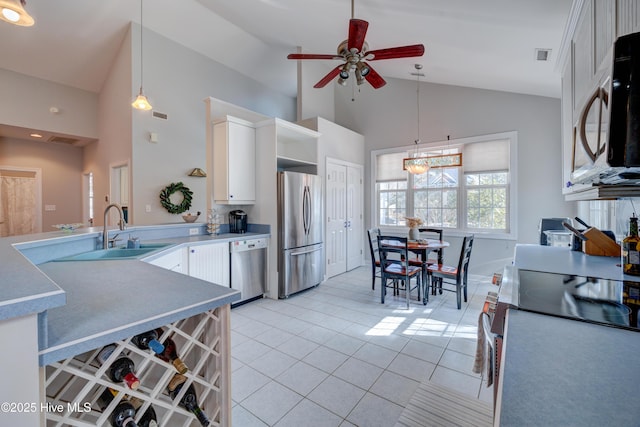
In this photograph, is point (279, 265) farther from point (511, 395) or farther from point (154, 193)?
point (511, 395)

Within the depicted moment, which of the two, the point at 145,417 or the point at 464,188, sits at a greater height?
the point at 464,188

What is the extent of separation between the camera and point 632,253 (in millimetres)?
1505

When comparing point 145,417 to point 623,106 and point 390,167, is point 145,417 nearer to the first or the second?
point 623,106

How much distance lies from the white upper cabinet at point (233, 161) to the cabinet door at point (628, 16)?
3564mm

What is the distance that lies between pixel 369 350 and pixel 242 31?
5.88 meters

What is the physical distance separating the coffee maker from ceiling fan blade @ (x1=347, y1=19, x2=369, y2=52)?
2565mm

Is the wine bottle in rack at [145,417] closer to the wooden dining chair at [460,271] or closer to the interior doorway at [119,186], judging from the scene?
the wooden dining chair at [460,271]

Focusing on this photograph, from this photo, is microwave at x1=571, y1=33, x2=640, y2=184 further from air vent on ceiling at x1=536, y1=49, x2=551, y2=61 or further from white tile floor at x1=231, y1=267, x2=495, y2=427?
air vent on ceiling at x1=536, y1=49, x2=551, y2=61

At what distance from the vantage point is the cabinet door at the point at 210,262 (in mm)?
3086

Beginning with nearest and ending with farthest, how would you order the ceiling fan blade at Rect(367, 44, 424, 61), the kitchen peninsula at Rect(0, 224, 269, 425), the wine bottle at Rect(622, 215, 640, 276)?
the kitchen peninsula at Rect(0, 224, 269, 425), the wine bottle at Rect(622, 215, 640, 276), the ceiling fan blade at Rect(367, 44, 424, 61)

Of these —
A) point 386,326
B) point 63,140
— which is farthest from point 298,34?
point 63,140

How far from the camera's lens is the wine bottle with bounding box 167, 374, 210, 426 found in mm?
1099

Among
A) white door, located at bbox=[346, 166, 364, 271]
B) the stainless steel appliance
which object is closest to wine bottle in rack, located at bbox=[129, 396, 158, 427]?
the stainless steel appliance

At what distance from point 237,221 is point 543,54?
4.07m
